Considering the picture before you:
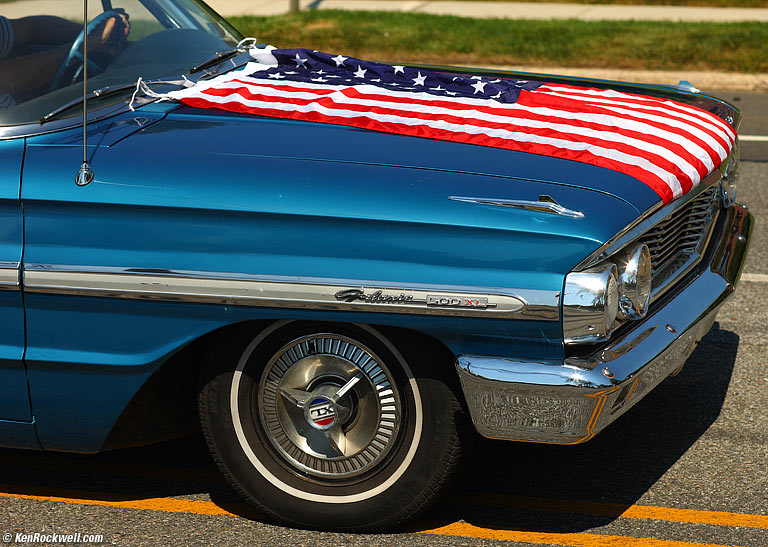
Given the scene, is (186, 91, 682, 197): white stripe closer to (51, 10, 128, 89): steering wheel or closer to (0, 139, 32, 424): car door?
(51, 10, 128, 89): steering wheel

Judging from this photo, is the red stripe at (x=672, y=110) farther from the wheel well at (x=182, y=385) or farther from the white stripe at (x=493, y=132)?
the wheel well at (x=182, y=385)

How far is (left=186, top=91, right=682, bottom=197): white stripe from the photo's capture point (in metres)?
3.43

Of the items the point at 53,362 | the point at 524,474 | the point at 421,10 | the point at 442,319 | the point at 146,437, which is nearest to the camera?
the point at 442,319

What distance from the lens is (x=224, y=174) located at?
10.5 ft

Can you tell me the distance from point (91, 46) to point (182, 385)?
4.42 ft

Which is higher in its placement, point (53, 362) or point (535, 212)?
point (535, 212)

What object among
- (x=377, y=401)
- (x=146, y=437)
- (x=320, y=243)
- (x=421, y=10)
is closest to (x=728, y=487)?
(x=377, y=401)

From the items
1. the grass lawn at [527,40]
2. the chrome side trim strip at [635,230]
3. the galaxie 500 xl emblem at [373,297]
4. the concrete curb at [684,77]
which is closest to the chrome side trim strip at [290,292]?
the galaxie 500 xl emblem at [373,297]

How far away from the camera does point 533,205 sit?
304cm

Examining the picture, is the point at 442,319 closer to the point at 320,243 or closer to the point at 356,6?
the point at 320,243

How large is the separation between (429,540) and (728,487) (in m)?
1.05

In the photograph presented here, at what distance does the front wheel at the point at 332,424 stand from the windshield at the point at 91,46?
1.09 meters

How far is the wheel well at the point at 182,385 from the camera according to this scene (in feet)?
10.4

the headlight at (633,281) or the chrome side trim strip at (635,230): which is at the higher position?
the chrome side trim strip at (635,230)
